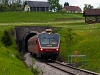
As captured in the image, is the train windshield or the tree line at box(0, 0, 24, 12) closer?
the train windshield

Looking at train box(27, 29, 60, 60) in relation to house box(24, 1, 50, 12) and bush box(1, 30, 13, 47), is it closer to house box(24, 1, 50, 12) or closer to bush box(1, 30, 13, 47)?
bush box(1, 30, 13, 47)

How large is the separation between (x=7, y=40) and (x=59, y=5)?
380 ft

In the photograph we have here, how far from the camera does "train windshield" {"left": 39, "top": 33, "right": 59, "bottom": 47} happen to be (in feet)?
127

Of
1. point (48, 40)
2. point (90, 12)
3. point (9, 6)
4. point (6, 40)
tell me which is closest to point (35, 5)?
point (9, 6)

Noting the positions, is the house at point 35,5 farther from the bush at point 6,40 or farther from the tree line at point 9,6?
the bush at point 6,40

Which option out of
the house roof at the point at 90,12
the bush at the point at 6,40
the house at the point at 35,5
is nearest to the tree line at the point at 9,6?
the house at the point at 35,5

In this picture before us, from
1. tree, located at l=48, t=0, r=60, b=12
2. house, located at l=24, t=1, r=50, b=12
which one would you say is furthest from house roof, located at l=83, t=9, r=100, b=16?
tree, located at l=48, t=0, r=60, b=12

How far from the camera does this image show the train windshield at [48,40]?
127 ft

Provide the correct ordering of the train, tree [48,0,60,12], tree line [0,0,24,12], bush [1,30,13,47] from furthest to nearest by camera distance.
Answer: tree [48,0,60,12], tree line [0,0,24,12], bush [1,30,13,47], the train

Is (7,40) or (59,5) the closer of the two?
(7,40)

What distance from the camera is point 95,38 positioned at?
153ft

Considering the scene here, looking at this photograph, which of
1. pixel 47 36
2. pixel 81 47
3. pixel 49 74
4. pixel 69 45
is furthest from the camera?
pixel 69 45

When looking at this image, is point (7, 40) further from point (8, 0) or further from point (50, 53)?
point (8, 0)

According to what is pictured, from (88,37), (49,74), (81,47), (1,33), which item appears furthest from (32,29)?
(49,74)
